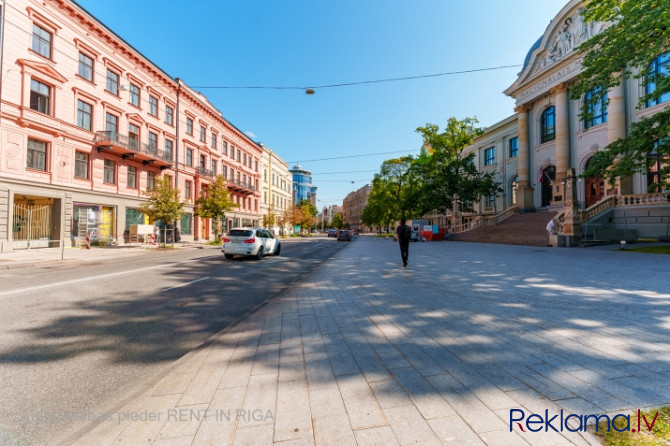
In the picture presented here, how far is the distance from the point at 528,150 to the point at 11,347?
3792 cm

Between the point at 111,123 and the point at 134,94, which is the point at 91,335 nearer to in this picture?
the point at 111,123

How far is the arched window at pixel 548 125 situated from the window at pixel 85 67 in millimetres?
38922

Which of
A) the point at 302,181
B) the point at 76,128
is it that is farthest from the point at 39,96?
the point at 302,181

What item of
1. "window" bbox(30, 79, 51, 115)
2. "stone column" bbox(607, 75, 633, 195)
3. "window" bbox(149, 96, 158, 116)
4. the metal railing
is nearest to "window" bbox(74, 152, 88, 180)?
the metal railing

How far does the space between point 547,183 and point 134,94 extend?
38.3 metres

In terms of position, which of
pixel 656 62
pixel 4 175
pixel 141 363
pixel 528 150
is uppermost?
pixel 656 62

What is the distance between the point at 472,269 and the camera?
31.8 feet

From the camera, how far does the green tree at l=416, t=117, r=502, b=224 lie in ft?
105

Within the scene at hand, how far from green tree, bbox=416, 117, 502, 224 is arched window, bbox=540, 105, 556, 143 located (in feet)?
18.6

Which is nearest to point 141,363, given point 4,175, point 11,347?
point 11,347

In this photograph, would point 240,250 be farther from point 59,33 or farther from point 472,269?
point 59,33

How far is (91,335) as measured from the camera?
13.7 ft

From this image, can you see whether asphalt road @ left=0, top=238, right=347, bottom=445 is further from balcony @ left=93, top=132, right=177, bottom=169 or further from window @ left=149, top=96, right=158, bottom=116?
window @ left=149, top=96, right=158, bottom=116

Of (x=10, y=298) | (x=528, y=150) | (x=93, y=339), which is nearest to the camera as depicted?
(x=93, y=339)
